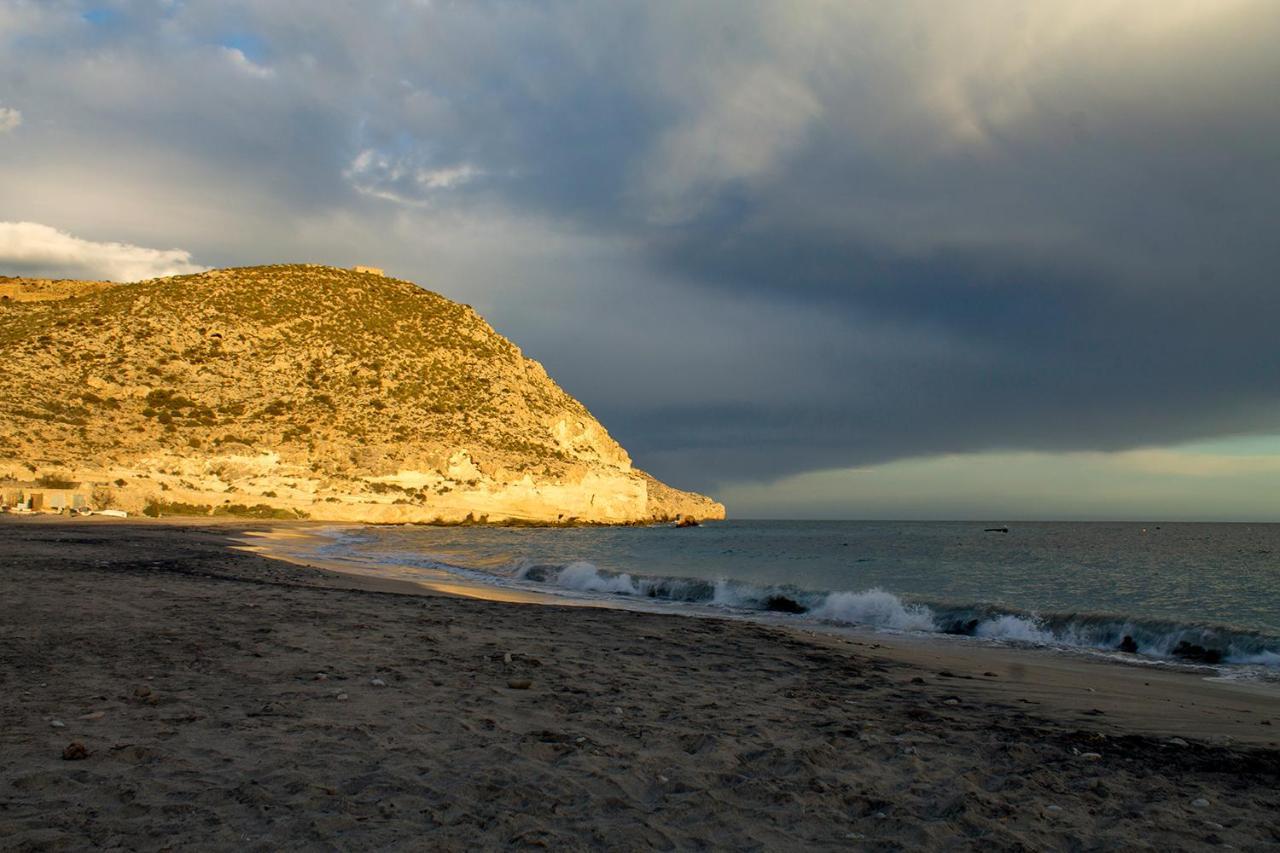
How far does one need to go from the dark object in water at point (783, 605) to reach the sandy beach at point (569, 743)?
762cm

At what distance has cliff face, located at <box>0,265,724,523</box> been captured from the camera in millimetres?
51969

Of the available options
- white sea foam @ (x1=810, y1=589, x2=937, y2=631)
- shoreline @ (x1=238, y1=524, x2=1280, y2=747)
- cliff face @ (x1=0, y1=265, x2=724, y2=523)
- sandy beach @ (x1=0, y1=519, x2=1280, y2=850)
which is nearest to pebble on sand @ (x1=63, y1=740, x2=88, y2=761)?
sandy beach @ (x1=0, y1=519, x2=1280, y2=850)

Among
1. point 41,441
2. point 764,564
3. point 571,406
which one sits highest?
point 571,406

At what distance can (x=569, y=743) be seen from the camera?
5305 millimetres

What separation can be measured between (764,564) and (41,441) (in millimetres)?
45847

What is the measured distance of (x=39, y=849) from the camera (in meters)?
3.28

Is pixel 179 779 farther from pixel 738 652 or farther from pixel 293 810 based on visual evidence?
pixel 738 652

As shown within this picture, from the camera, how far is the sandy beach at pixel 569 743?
3902mm

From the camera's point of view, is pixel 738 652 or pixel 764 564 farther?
pixel 764 564

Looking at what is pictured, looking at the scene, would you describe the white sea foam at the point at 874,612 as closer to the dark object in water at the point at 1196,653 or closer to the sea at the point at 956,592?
the sea at the point at 956,592

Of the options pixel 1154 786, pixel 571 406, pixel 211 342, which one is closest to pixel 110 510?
pixel 211 342

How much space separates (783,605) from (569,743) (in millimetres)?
13565

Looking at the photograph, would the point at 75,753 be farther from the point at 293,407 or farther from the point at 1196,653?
the point at 293,407

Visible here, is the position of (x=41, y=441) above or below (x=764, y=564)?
above
